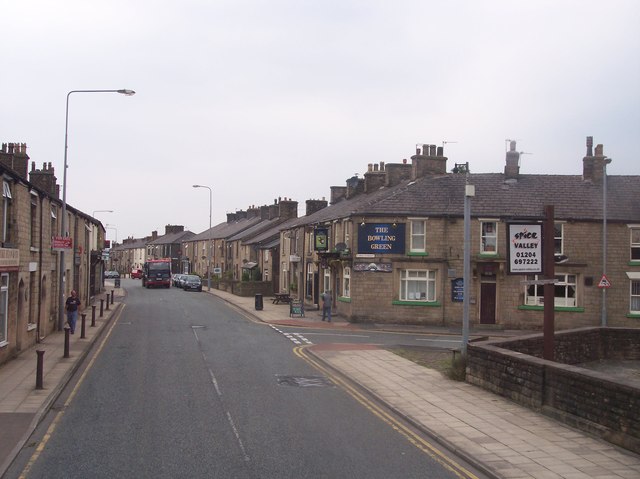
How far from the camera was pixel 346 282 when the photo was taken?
3719 cm

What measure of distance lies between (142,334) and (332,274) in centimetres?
1560

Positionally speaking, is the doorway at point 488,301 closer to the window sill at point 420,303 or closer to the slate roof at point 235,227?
the window sill at point 420,303

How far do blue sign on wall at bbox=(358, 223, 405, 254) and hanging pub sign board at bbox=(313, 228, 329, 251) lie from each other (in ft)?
14.7

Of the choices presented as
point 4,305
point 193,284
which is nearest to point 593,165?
point 4,305

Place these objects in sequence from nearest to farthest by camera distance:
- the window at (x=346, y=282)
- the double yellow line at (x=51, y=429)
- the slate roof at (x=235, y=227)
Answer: the double yellow line at (x=51, y=429)
the window at (x=346, y=282)
the slate roof at (x=235, y=227)

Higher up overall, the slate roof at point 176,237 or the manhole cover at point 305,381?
the slate roof at point 176,237

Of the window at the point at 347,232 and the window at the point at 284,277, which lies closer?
the window at the point at 347,232

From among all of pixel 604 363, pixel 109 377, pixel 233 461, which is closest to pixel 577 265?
pixel 604 363

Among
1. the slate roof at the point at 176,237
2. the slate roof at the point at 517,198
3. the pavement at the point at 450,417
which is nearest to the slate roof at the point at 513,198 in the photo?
the slate roof at the point at 517,198

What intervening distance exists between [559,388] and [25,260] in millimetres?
16046

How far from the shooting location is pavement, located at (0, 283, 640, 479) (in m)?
9.30

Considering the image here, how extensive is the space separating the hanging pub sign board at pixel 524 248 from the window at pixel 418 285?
1924cm

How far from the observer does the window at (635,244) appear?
112 feet

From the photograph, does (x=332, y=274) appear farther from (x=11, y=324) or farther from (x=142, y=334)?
(x=11, y=324)
